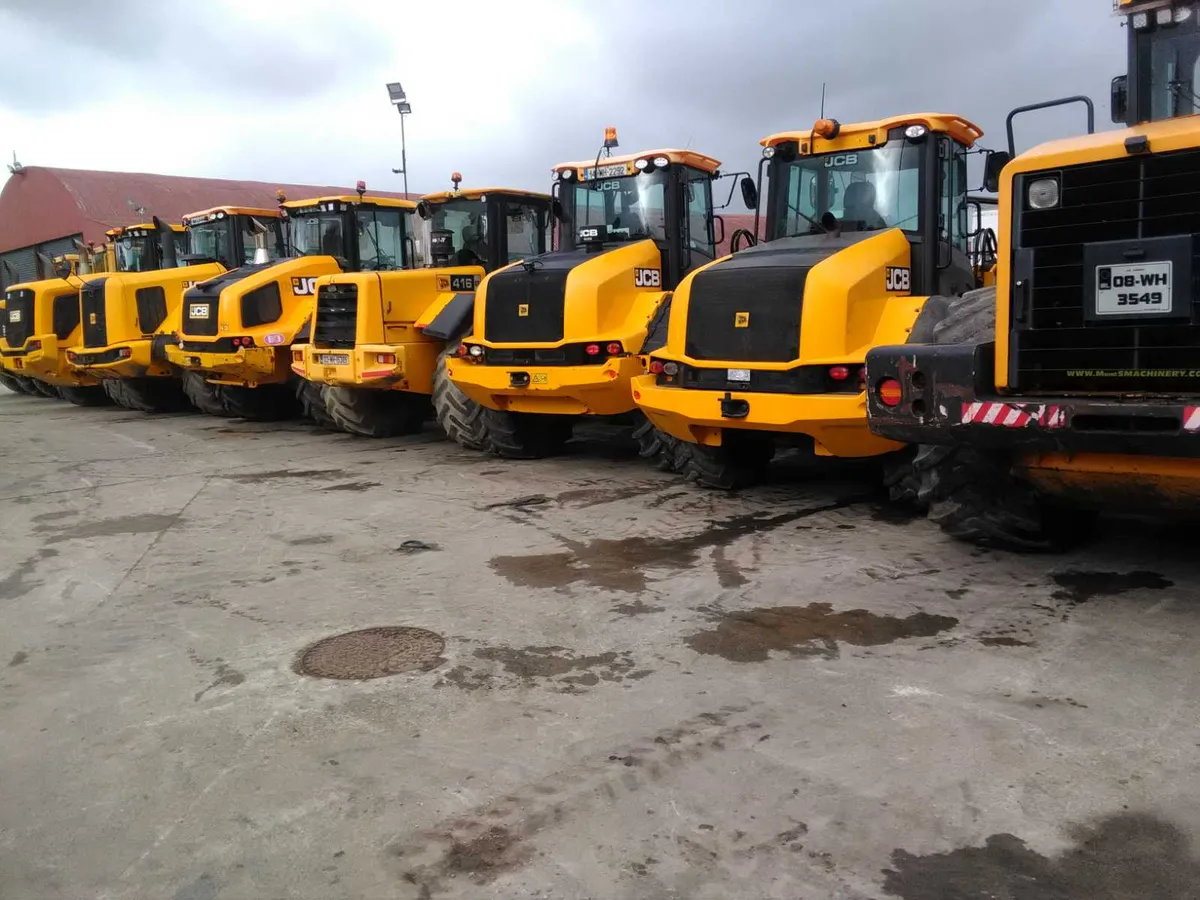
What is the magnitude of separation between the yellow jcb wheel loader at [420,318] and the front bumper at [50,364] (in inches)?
271

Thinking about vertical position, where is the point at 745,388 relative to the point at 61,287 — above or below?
below

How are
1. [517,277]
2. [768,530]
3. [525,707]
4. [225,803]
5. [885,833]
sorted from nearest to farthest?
[885,833] < [225,803] < [525,707] < [768,530] < [517,277]

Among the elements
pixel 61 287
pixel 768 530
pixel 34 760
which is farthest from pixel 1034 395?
pixel 61 287

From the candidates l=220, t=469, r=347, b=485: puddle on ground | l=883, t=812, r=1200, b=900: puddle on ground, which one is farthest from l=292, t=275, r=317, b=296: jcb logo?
l=883, t=812, r=1200, b=900: puddle on ground

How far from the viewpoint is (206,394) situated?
14.9m

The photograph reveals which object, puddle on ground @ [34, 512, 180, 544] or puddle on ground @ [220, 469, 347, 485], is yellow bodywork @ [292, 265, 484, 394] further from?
puddle on ground @ [34, 512, 180, 544]

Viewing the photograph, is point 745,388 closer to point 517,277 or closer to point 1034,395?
point 1034,395

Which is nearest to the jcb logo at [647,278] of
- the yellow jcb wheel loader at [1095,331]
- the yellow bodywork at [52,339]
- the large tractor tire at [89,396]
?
the yellow jcb wheel loader at [1095,331]

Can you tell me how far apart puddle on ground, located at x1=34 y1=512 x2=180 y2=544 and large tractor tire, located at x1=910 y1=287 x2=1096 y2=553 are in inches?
206

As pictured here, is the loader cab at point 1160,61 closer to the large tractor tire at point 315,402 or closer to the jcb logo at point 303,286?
the large tractor tire at point 315,402

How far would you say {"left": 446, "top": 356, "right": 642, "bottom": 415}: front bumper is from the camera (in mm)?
8469

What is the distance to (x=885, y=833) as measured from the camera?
294 centimetres

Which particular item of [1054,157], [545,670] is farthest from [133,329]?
[1054,157]

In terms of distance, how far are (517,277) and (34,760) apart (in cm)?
629
